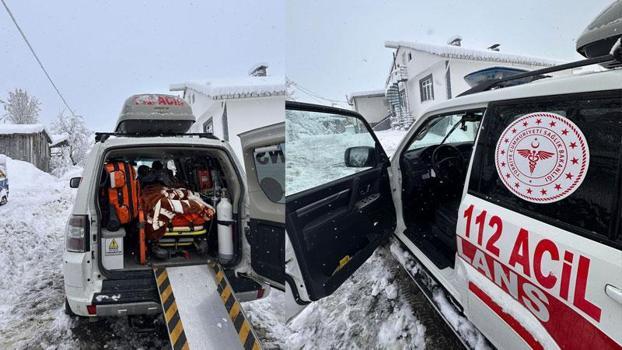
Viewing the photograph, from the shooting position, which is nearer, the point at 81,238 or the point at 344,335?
the point at 344,335

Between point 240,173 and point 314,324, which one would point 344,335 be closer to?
point 314,324

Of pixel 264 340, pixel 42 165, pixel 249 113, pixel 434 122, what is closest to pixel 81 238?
pixel 264 340

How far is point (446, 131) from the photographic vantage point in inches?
83.1

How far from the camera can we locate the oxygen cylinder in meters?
1.89

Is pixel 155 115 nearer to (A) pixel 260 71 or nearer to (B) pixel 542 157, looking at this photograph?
(A) pixel 260 71

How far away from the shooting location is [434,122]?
1.94 m

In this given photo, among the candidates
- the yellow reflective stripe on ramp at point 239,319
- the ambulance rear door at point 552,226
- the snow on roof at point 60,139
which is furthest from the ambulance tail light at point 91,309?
the snow on roof at point 60,139

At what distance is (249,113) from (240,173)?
101 cm

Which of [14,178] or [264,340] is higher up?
[14,178]

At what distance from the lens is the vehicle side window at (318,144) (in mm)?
847

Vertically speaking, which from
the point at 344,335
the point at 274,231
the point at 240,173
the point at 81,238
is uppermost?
the point at 240,173

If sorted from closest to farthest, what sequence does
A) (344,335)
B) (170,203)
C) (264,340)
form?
(264,340) → (344,335) → (170,203)

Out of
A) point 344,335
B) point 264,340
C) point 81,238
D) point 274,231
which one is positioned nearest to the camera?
point 274,231

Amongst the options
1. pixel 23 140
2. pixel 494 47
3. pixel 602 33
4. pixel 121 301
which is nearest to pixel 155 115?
pixel 121 301
